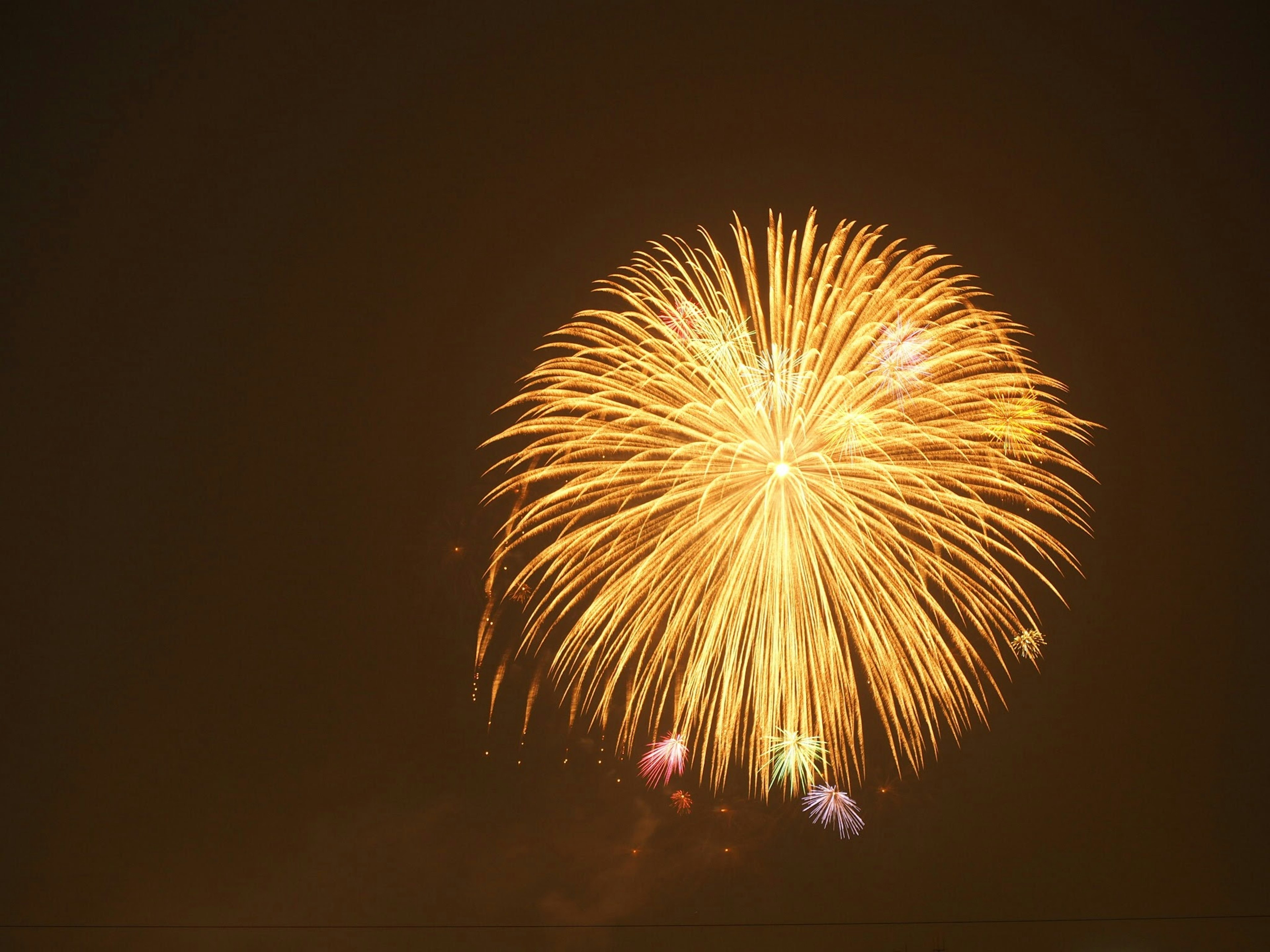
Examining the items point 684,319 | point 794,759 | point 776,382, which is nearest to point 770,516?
point 776,382

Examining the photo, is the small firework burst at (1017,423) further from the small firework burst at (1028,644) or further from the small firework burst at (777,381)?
the small firework burst at (777,381)

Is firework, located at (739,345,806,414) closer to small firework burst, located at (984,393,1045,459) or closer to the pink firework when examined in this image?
small firework burst, located at (984,393,1045,459)

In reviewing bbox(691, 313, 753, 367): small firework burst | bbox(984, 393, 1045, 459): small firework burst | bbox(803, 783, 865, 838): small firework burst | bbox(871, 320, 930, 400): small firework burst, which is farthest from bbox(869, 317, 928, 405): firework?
bbox(803, 783, 865, 838): small firework burst

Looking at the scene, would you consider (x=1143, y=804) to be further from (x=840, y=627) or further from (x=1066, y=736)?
(x=840, y=627)

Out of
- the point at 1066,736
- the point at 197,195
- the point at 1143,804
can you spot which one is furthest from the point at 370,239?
the point at 1143,804

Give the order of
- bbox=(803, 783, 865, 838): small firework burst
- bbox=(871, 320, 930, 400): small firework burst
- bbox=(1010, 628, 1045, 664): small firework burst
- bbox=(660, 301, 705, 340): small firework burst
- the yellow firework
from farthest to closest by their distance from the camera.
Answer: bbox=(1010, 628, 1045, 664): small firework burst < bbox=(803, 783, 865, 838): small firework burst < bbox=(660, 301, 705, 340): small firework burst < bbox=(871, 320, 930, 400): small firework burst < the yellow firework
